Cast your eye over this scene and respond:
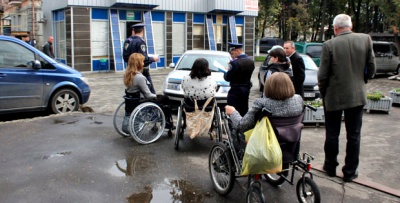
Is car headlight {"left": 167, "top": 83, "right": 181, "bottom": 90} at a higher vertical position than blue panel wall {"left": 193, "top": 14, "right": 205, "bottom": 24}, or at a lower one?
lower

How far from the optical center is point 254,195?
3797 mm

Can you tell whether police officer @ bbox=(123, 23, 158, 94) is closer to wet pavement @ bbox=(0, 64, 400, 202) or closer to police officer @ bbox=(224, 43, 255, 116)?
wet pavement @ bbox=(0, 64, 400, 202)

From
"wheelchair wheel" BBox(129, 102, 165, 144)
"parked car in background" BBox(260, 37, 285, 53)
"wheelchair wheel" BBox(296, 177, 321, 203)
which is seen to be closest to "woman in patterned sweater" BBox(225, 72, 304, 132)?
"wheelchair wheel" BBox(296, 177, 321, 203)

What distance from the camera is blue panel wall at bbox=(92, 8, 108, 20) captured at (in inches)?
804

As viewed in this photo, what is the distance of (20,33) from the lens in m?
24.7

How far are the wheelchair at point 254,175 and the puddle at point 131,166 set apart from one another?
1.14m

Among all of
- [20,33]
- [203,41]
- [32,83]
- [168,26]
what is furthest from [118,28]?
[32,83]

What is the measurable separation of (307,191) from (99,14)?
1862cm

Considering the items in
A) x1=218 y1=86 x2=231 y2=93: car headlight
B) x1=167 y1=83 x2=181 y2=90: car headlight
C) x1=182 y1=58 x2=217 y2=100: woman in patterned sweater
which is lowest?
x1=218 y1=86 x2=231 y2=93: car headlight

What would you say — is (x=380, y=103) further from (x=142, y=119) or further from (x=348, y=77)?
(x=142, y=119)

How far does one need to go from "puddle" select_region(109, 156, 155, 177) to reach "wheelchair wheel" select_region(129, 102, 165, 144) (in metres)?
0.64

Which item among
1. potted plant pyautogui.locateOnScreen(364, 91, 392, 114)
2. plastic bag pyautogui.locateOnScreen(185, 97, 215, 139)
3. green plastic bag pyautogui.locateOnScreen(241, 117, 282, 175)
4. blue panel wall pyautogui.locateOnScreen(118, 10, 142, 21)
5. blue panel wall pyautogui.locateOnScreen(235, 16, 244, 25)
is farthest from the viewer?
blue panel wall pyautogui.locateOnScreen(235, 16, 244, 25)

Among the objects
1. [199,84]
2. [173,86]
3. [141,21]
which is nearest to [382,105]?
[173,86]

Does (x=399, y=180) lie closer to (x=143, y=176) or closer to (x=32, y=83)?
(x=143, y=176)
